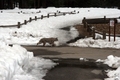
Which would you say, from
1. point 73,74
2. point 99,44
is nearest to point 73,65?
point 73,74

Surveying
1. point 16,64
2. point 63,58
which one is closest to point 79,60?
point 63,58

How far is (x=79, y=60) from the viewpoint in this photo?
1278 centimetres

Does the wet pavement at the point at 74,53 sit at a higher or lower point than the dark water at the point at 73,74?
lower

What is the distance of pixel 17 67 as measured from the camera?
8852 mm

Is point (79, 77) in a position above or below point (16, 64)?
below

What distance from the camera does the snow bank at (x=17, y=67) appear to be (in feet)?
25.0

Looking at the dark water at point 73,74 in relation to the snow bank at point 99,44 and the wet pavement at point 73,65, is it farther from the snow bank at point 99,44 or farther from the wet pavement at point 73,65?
the snow bank at point 99,44

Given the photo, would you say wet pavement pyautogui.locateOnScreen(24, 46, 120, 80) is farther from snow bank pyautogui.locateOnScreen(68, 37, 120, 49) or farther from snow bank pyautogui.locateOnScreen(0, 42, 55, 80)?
snow bank pyautogui.locateOnScreen(68, 37, 120, 49)

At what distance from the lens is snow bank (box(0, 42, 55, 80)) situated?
7.62 m

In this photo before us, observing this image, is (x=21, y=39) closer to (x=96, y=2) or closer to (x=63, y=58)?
(x=63, y=58)

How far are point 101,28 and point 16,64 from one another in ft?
76.5

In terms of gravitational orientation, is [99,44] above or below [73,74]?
below

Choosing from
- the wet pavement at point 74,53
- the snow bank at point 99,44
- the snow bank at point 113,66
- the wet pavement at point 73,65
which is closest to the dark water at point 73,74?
the wet pavement at point 73,65

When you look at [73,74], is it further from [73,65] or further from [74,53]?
[74,53]
